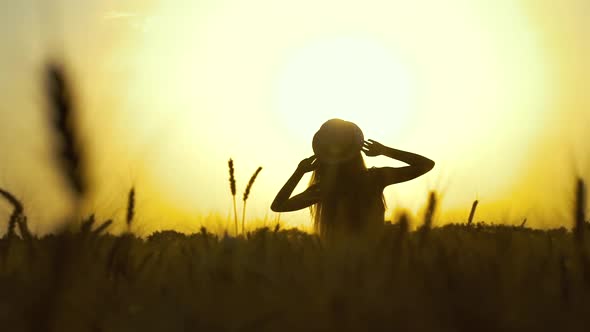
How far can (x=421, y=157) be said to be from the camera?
5.64m

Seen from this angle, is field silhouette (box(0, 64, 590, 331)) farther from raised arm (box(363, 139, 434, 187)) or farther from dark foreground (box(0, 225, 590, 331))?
raised arm (box(363, 139, 434, 187))

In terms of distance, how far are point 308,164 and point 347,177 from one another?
1.23 feet

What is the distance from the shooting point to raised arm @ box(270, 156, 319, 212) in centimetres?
508

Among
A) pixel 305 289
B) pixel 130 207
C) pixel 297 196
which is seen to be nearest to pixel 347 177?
pixel 297 196

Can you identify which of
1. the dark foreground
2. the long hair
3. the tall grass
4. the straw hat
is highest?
the straw hat

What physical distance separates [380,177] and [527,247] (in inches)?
144

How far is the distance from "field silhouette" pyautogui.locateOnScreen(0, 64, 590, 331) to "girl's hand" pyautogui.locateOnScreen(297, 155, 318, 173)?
12.6ft

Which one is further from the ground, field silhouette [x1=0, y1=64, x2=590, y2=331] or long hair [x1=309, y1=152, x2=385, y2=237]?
long hair [x1=309, y1=152, x2=385, y2=237]

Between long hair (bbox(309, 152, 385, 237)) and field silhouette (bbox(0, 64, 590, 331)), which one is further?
long hair (bbox(309, 152, 385, 237))

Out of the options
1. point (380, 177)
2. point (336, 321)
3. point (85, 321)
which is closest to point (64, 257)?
point (85, 321)

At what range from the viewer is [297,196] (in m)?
5.26

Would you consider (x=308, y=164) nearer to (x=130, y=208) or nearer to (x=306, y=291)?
(x=130, y=208)

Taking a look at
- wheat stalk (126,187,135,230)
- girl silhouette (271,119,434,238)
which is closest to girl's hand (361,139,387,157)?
girl silhouette (271,119,434,238)

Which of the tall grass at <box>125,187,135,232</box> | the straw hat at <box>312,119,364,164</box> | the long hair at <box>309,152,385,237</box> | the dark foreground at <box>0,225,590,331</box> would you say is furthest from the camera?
the long hair at <box>309,152,385,237</box>
